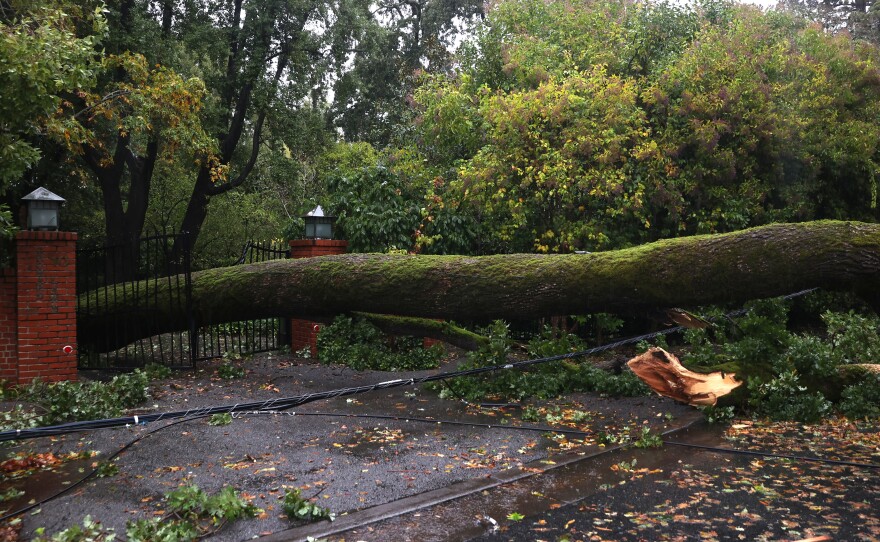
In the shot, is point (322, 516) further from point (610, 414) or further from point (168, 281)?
point (168, 281)

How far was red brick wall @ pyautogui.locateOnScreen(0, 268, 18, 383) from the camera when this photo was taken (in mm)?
7793

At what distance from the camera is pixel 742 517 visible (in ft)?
13.7

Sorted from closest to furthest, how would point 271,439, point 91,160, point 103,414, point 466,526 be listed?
point 466,526, point 271,439, point 103,414, point 91,160

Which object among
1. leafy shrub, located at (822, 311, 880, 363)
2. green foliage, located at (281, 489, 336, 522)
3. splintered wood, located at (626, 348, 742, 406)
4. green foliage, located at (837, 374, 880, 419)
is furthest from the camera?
→ leafy shrub, located at (822, 311, 880, 363)

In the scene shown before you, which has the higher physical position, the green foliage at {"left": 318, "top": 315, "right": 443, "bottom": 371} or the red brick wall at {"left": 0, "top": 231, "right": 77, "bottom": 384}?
the red brick wall at {"left": 0, "top": 231, "right": 77, "bottom": 384}

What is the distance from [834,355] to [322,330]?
21.7ft

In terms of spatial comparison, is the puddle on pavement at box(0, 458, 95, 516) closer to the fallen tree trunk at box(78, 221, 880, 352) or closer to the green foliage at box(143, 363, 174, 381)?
the green foliage at box(143, 363, 174, 381)

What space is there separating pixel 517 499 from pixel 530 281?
11.4 ft

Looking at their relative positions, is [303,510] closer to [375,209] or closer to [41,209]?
[41,209]

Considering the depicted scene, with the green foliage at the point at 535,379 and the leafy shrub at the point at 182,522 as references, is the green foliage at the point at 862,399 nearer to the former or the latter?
the green foliage at the point at 535,379

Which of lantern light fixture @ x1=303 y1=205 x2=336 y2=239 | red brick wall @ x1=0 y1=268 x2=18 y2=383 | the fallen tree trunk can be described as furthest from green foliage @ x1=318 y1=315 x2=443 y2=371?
red brick wall @ x1=0 y1=268 x2=18 y2=383

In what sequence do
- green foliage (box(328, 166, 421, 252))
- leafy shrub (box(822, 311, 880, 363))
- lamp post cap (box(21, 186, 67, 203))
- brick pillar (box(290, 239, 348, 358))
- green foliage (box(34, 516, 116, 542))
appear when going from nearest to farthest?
green foliage (box(34, 516, 116, 542)), lamp post cap (box(21, 186, 67, 203)), leafy shrub (box(822, 311, 880, 363)), brick pillar (box(290, 239, 348, 358)), green foliage (box(328, 166, 421, 252))

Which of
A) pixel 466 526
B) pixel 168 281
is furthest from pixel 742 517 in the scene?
pixel 168 281

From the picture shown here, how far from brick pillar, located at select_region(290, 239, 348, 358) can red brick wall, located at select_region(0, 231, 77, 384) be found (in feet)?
11.4
